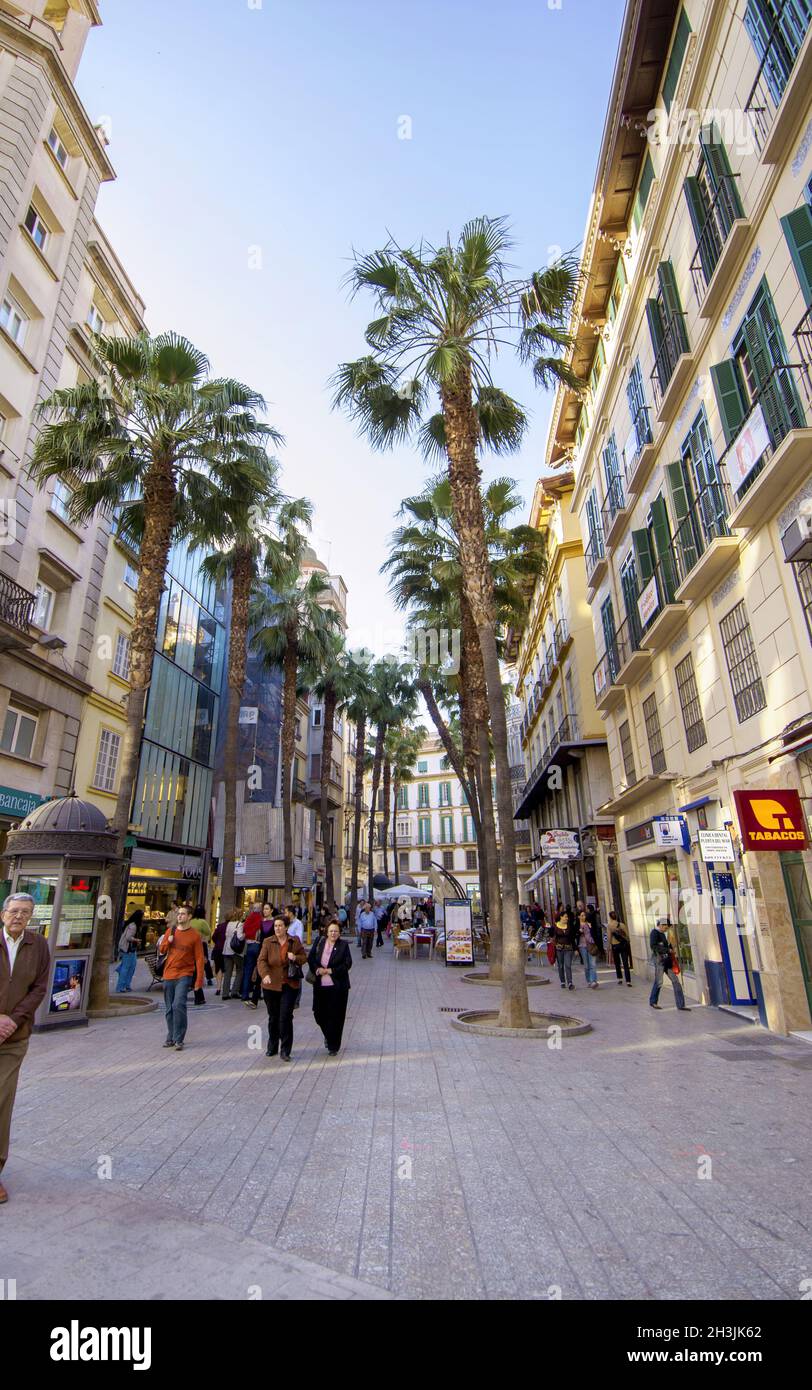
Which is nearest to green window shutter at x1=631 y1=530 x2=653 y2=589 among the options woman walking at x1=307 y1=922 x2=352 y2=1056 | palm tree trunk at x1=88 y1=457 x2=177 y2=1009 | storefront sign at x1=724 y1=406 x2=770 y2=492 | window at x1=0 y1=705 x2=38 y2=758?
storefront sign at x1=724 y1=406 x2=770 y2=492

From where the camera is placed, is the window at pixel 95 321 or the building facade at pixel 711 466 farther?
the window at pixel 95 321

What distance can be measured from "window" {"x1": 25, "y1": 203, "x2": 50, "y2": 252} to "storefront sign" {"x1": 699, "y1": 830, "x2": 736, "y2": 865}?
72.4 ft

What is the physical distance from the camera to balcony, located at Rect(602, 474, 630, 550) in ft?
57.7

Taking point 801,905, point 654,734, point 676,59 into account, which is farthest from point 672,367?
point 801,905

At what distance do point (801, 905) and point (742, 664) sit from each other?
371 centimetres

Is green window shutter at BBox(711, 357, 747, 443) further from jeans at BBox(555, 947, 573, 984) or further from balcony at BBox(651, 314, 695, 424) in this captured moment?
jeans at BBox(555, 947, 573, 984)

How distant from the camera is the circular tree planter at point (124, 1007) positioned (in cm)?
1198

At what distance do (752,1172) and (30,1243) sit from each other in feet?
14.6

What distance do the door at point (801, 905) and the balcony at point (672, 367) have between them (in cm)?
866

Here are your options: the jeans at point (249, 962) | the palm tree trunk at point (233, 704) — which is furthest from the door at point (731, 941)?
the palm tree trunk at point (233, 704)

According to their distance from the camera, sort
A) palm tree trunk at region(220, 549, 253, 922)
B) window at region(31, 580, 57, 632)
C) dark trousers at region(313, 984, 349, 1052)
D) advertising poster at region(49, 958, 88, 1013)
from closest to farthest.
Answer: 1. dark trousers at region(313, 984, 349, 1052)
2. advertising poster at region(49, 958, 88, 1013)
3. palm tree trunk at region(220, 549, 253, 922)
4. window at region(31, 580, 57, 632)

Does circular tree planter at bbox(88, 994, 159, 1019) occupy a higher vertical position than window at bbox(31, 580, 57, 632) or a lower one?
lower

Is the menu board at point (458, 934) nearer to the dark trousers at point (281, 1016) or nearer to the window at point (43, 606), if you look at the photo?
the dark trousers at point (281, 1016)
